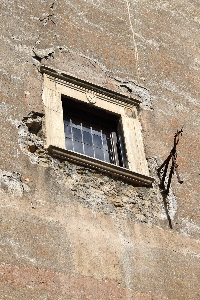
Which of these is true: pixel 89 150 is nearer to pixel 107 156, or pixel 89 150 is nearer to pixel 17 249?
pixel 107 156

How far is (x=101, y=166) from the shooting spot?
7.20 m

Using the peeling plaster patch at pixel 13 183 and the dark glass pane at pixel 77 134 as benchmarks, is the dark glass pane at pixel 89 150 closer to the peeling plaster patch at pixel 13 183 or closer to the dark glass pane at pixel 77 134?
the dark glass pane at pixel 77 134

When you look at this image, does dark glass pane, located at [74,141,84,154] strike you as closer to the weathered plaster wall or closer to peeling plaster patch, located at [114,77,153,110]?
the weathered plaster wall

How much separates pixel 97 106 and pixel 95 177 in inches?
51.6

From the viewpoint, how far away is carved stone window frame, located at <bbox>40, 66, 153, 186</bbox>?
23.4 ft

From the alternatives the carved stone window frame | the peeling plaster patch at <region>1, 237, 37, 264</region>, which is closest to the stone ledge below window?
the carved stone window frame

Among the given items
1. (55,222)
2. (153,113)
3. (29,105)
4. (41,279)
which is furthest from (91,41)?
(41,279)

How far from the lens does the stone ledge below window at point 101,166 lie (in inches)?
275

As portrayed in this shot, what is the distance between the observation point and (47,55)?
26.5ft

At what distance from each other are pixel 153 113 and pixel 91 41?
4.86 ft

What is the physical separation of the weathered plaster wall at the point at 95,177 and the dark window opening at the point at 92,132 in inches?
17.8

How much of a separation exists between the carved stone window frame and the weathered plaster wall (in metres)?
0.12

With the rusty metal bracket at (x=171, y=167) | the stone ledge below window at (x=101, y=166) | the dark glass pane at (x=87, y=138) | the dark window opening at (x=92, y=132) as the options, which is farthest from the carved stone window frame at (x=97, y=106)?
the dark glass pane at (x=87, y=138)

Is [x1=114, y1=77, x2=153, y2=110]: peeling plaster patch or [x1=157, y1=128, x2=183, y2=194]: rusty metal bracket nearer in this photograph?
[x1=157, y1=128, x2=183, y2=194]: rusty metal bracket
